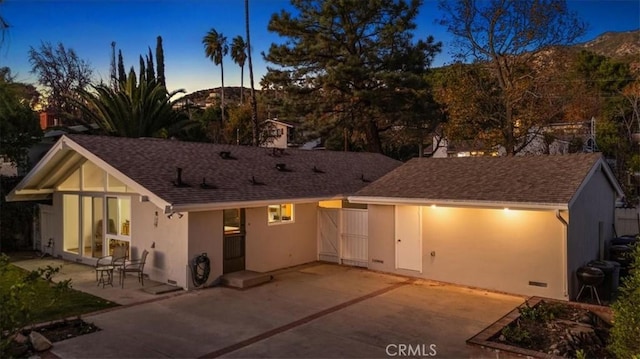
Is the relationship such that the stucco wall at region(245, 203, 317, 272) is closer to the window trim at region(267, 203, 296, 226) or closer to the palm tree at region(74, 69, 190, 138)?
the window trim at region(267, 203, 296, 226)

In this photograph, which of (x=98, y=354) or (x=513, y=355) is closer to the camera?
(x=513, y=355)

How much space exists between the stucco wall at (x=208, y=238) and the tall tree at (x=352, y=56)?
17375 millimetres

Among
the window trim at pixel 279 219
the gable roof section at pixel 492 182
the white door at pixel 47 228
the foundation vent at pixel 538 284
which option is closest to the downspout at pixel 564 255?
the foundation vent at pixel 538 284

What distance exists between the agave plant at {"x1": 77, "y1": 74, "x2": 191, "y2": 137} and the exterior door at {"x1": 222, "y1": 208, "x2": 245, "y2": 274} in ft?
40.1

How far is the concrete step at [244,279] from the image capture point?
470 inches

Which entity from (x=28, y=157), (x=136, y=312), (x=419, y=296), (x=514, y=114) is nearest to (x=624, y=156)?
(x=514, y=114)

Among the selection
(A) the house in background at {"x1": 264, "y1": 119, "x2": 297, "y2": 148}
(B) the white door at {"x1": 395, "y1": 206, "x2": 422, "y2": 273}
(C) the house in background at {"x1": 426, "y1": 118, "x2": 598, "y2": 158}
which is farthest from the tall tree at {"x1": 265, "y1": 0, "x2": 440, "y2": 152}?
(A) the house in background at {"x1": 264, "y1": 119, "x2": 297, "y2": 148}

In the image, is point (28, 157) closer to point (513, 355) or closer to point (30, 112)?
point (30, 112)

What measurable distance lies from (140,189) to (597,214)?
12.9m

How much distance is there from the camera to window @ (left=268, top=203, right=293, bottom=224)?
47.4 feet

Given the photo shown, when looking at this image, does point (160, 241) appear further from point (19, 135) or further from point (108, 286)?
point (19, 135)

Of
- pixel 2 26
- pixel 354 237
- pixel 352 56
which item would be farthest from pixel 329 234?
pixel 352 56

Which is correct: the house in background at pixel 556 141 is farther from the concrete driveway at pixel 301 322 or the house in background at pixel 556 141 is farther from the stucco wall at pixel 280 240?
the concrete driveway at pixel 301 322

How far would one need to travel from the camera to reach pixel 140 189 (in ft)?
36.2
